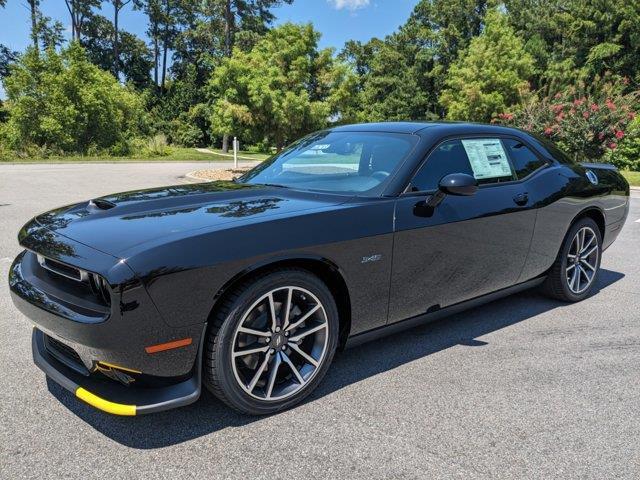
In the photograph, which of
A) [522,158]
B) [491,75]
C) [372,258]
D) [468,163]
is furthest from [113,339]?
[491,75]

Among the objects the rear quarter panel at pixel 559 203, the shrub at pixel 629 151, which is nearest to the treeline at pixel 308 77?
the shrub at pixel 629 151

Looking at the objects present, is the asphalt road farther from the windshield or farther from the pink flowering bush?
the pink flowering bush

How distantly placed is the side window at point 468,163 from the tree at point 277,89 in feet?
43.5

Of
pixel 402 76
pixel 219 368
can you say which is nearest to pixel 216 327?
pixel 219 368

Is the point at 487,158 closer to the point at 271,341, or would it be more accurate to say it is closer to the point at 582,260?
the point at 582,260

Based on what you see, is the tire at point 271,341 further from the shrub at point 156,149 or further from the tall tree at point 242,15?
the tall tree at point 242,15

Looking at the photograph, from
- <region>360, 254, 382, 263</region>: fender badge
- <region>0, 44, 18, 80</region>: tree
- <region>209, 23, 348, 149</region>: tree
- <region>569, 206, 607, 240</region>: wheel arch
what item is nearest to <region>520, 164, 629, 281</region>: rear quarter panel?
<region>569, 206, 607, 240</region>: wheel arch

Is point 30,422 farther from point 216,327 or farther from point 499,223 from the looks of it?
point 499,223

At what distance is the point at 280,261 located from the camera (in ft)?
8.64

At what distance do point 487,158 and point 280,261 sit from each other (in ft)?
6.59

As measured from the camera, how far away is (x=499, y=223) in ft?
12.2

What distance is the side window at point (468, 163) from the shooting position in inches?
133

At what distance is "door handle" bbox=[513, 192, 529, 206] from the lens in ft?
12.7

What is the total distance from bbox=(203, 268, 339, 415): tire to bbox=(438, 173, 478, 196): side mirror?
3.30 feet
